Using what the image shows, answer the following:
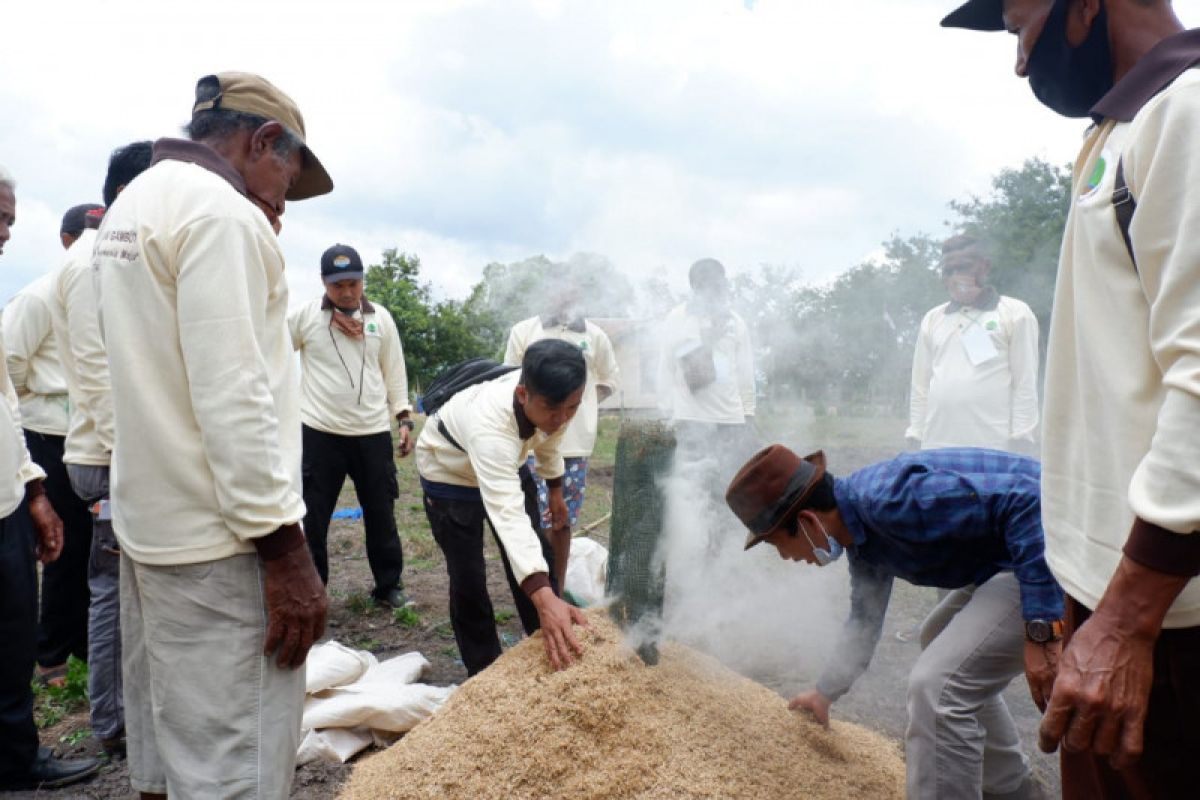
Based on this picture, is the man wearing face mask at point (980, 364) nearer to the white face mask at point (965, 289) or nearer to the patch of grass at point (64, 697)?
the white face mask at point (965, 289)

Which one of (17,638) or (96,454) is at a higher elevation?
(96,454)

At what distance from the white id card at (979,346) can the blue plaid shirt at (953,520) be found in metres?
1.80

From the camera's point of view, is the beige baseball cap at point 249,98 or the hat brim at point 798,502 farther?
the hat brim at point 798,502

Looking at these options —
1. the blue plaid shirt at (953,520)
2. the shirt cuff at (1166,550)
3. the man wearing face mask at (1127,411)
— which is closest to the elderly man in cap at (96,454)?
the blue plaid shirt at (953,520)

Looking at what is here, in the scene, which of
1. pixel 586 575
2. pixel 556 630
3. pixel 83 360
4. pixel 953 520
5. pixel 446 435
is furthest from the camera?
pixel 586 575

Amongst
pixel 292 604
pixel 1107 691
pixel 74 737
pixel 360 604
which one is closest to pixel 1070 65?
pixel 1107 691

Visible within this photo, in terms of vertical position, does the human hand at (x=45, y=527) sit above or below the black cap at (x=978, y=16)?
below

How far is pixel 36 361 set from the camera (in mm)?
3764

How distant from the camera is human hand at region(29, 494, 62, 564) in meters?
3.06

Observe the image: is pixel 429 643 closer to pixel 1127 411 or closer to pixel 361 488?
pixel 361 488

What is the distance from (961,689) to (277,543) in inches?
78.7

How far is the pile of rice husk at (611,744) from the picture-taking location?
230cm

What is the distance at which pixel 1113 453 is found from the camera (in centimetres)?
120

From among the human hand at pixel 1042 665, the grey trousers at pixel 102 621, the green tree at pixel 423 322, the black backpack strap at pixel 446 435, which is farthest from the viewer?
the green tree at pixel 423 322
